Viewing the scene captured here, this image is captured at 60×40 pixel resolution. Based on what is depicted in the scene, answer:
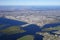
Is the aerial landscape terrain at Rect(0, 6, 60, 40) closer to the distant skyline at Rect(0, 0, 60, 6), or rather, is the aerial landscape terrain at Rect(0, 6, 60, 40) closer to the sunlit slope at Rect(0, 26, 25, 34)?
the sunlit slope at Rect(0, 26, 25, 34)

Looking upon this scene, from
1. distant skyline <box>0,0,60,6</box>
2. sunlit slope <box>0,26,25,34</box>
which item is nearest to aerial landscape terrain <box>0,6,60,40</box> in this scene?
sunlit slope <box>0,26,25,34</box>

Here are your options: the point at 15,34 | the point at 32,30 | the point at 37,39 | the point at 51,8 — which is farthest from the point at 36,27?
the point at 51,8

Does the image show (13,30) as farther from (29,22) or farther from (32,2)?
(32,2)

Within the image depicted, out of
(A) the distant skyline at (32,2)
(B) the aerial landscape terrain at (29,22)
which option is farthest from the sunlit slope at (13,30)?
(A) the distant skyline at (32,2)

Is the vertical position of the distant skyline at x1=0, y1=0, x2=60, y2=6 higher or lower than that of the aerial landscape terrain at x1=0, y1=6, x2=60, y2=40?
higher

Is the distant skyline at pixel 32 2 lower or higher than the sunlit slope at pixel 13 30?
higher

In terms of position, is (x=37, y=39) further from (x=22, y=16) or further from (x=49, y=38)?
(x=22, y=16)

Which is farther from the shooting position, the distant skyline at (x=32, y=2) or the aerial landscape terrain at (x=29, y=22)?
the distant skyline at (x=32, y=2)

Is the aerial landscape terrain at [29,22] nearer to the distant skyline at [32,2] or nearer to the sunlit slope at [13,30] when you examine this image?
the sunlit slope at [13,30]

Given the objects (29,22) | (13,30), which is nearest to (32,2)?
(29,22)
